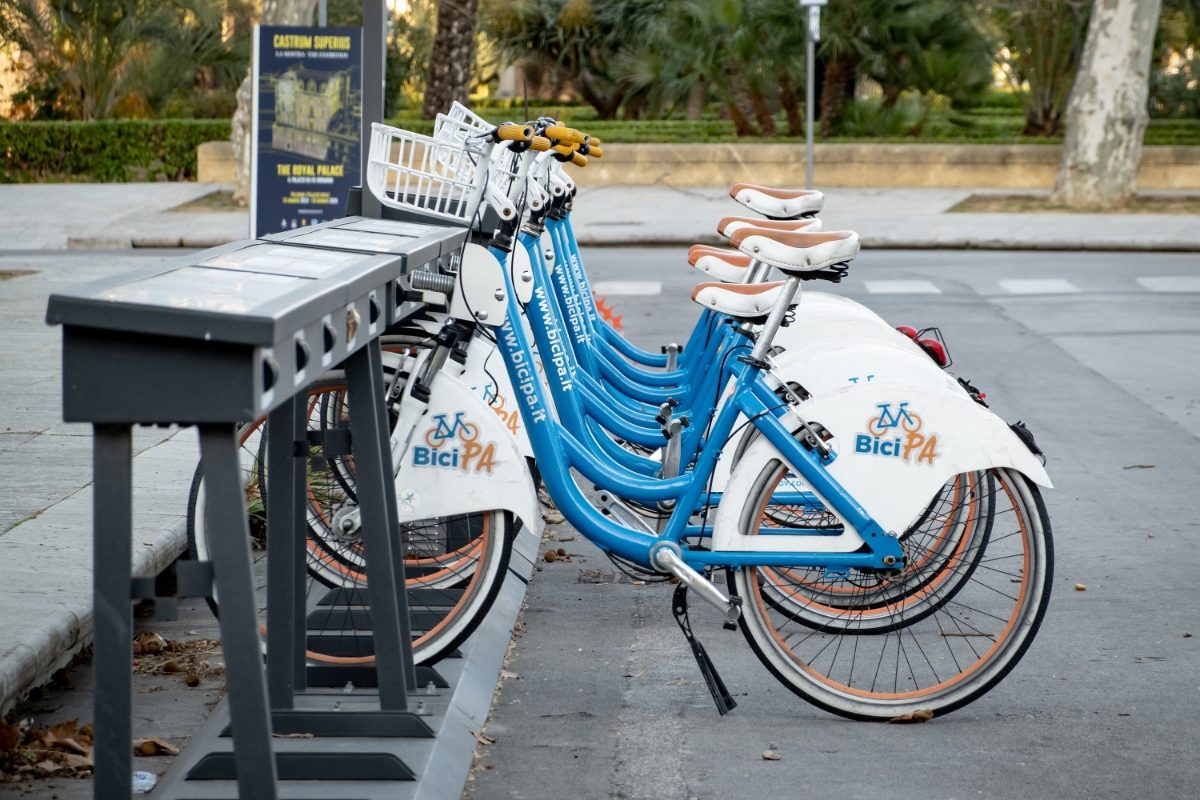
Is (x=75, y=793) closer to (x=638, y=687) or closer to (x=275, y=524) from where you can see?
(x=275, y=524)

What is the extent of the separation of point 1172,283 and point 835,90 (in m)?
14.3

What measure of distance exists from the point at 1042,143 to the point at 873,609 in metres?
23.6

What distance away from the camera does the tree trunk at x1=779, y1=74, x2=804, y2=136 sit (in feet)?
95.4

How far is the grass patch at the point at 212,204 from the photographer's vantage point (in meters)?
23.4

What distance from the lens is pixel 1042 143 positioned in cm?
2725

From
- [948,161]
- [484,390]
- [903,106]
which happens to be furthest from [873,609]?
[903,106]

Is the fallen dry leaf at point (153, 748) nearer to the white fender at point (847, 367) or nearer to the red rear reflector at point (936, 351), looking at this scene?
the white fender at point (847, 367)

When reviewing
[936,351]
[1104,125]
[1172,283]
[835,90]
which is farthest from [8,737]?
[835,90]

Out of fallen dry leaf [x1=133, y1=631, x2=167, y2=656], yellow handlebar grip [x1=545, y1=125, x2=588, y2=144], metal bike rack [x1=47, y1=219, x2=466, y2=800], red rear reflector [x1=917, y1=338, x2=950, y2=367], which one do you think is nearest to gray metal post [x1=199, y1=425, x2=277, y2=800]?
metal bike rack [x1=47, y1=219, x2=466, y2=800]

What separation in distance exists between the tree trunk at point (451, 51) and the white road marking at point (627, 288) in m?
11.0

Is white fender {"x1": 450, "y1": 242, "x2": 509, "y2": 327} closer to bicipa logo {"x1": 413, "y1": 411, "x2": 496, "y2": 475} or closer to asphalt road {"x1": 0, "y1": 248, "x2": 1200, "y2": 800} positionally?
bicipa logo {"x1": 413, "y1": 411, "x2": 496, "y2": 475}

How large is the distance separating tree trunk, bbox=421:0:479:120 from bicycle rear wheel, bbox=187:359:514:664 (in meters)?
21.3

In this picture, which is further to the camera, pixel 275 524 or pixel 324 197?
pixel 324 197

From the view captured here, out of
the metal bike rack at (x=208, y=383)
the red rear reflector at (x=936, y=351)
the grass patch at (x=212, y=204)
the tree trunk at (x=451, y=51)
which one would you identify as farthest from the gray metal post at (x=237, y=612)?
the tree trunk at (x=451, y=51)
